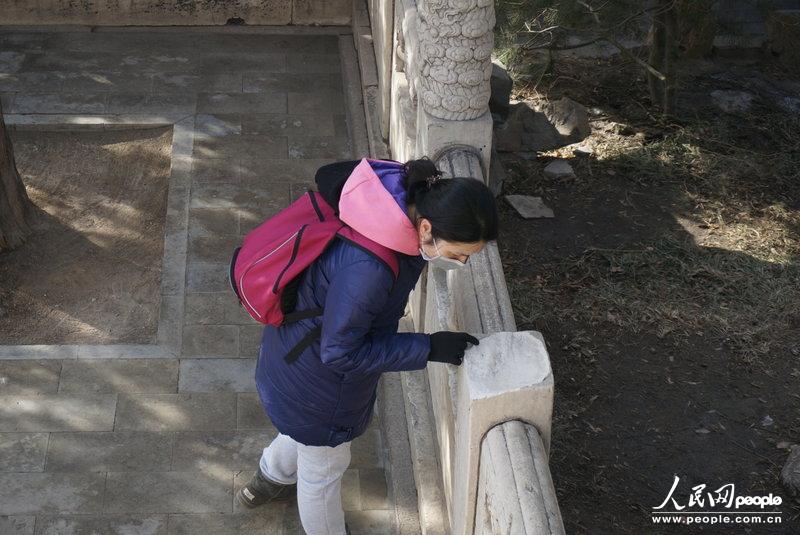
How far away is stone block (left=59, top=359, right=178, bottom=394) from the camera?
5.13 m

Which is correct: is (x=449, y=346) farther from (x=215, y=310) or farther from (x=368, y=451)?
(x=215, y=310)

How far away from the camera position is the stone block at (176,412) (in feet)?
16.3

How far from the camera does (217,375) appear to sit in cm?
527

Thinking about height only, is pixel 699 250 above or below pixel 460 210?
below

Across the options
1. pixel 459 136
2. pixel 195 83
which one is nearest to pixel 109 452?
pixel 459 136

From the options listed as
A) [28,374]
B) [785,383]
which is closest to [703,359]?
[785,383]

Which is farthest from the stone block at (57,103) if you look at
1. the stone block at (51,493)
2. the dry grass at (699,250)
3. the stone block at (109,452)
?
the stone block at (51,493)

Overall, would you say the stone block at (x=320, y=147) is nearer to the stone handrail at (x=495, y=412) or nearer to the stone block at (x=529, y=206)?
the stone block at (x=529, y=206)

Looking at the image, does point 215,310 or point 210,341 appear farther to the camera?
point 215,310

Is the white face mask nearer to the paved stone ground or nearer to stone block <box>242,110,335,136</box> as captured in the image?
the paved stone ground

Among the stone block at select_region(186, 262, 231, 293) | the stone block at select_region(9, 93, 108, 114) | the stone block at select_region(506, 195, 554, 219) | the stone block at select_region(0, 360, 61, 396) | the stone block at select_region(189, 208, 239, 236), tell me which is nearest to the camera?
the stone block at select_region(0, 360, 61, 396)

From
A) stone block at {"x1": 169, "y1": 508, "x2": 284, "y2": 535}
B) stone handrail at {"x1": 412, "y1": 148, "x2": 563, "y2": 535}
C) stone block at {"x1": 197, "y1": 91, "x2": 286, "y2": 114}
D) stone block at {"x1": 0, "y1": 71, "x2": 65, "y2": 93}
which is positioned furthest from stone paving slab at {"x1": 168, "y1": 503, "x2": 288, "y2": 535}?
stone block at {"x1": 0, "y1": 71, "x2": 65, "y2": 93}

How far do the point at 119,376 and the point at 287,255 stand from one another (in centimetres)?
237

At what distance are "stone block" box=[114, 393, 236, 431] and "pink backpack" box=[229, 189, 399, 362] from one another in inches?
69.5
